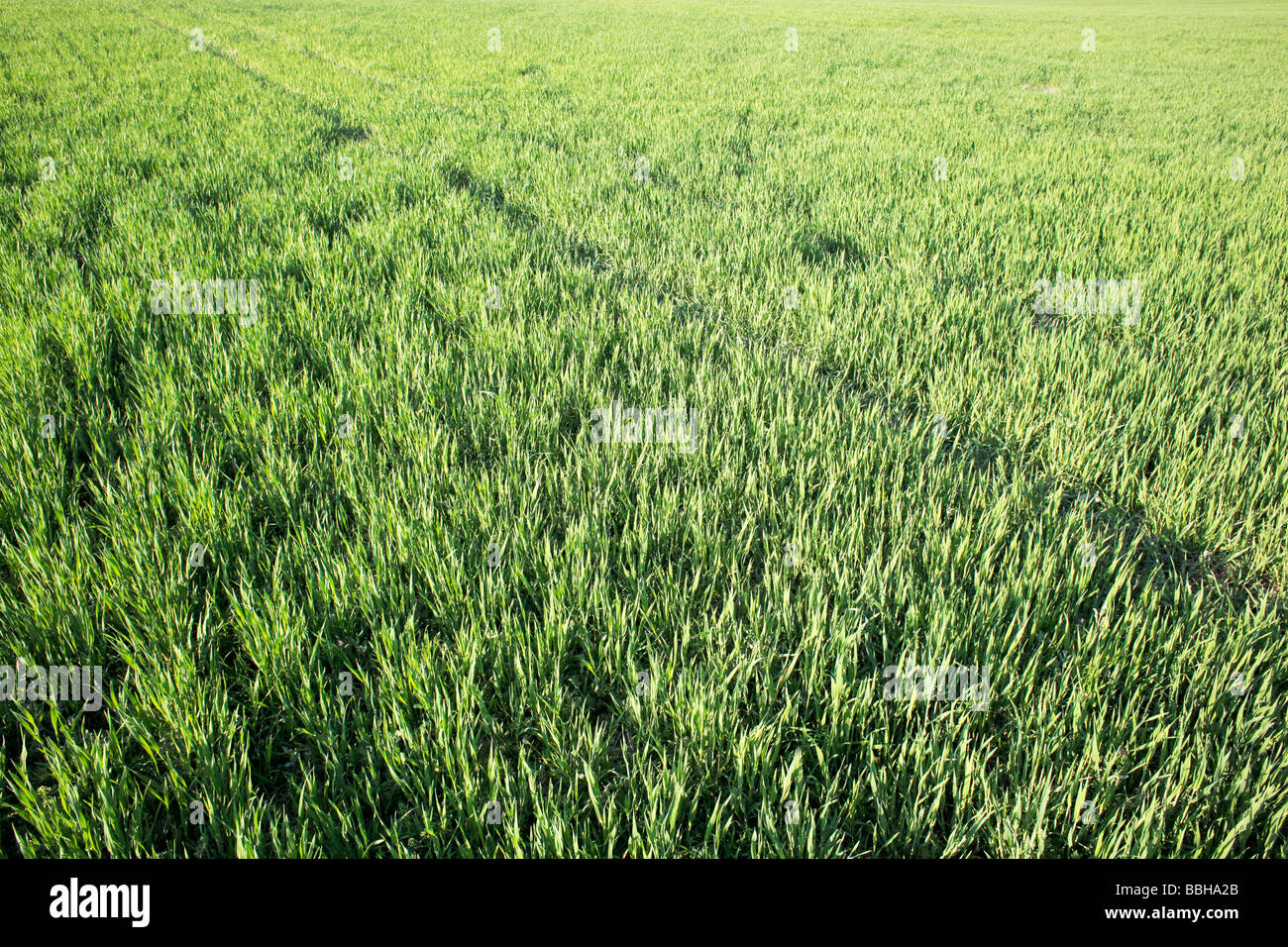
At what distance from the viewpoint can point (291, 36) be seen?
13609 millimetres

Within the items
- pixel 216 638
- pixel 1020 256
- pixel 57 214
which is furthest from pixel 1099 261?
pixel 57 214

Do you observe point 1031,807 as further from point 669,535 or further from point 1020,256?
point 1020,256

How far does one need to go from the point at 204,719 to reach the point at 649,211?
3993 millimetres

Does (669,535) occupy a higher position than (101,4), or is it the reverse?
(101,4)

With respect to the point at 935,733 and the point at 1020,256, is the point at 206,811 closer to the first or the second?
the point at 935,733

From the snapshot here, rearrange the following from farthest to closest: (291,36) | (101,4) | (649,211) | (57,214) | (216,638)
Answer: (101,4) → (291,36) → (649,211) → (57,214) → (216,638)

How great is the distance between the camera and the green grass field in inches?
48.2

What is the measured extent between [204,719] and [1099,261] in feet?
14.7

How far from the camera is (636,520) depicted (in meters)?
1.82

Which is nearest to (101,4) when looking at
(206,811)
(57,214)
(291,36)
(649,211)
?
(291,36)

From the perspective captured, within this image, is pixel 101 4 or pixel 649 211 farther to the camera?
pixel 101 4

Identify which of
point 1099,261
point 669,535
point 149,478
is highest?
point 1099,261

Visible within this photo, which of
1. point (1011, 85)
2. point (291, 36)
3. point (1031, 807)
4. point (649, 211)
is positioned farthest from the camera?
point (291, 36)

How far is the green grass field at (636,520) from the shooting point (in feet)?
4.01
